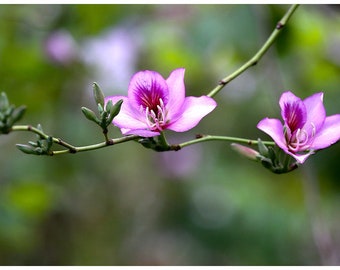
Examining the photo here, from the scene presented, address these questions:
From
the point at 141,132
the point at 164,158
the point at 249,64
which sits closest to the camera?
the point at 141,132

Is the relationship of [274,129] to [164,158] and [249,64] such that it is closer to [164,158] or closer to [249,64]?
[249,64]

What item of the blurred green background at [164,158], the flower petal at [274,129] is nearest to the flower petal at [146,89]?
the flower petal at [274,129]

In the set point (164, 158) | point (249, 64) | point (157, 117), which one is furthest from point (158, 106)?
point (164, 158)

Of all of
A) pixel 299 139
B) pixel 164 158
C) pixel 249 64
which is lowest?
pixel 164 158

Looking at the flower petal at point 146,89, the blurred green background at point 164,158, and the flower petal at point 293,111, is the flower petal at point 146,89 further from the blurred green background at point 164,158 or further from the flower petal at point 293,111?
the blurred green background at point 164,158

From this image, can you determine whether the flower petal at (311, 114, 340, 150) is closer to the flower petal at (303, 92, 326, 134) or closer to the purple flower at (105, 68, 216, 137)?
the flower petal at (303, 92, 326, 134)

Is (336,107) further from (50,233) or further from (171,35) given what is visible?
(50,233)
